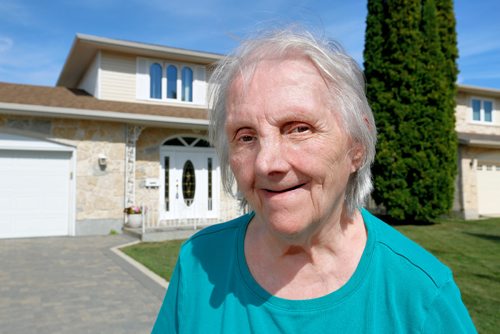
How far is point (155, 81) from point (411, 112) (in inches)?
357

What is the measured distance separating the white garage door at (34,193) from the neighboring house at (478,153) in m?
14.5

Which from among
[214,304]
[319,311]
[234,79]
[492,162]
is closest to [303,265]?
[319,311]

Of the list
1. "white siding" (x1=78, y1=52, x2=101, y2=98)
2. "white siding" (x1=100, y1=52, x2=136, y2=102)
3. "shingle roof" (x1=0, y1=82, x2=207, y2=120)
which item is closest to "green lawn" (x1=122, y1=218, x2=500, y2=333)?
"shingle roof" (x1=0, y1=82, x2=207, y2=120)

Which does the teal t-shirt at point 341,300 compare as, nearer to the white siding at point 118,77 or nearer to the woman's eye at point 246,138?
the woman's eye at point 246,138

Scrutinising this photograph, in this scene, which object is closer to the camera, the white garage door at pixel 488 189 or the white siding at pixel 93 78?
the white siding at pixel 93 78

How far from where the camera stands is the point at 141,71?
14133mm

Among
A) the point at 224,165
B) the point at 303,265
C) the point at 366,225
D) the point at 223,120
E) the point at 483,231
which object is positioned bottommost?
the point at 483,231

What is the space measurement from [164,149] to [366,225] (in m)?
12.6

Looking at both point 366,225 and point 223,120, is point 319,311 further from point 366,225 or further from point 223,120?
point 223,120

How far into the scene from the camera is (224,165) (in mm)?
1583

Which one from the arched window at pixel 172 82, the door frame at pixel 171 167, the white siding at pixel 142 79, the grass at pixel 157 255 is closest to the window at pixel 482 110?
the door frame at pixel 171 167

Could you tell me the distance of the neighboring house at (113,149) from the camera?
38.1ft

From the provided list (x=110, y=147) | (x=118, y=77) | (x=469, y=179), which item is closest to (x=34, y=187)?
(x=110, y=147)

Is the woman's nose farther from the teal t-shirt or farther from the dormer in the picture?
the dormer
